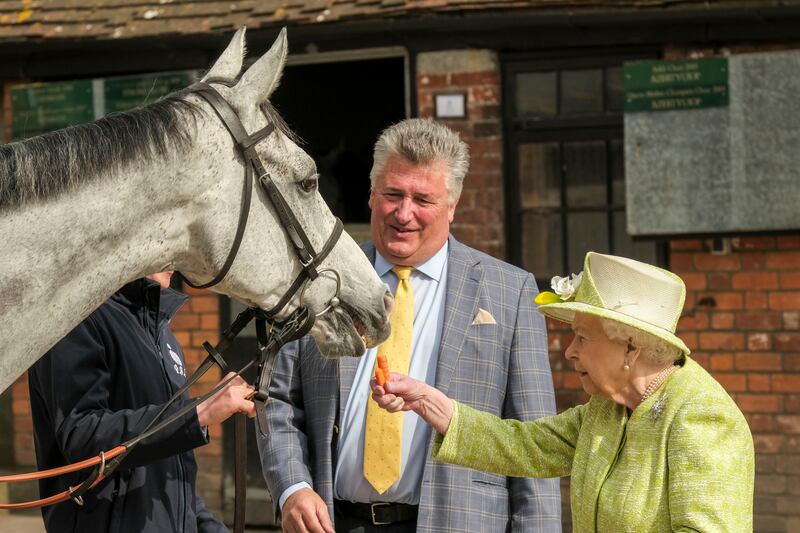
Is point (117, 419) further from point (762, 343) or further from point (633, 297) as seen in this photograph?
point (762, 343)

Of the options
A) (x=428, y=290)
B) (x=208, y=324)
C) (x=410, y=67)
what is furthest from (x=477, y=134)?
(x=428, y=290)

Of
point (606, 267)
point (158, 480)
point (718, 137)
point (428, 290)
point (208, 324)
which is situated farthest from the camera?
point (208, 324)

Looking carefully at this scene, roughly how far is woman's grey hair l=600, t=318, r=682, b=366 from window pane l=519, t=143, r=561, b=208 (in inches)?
172

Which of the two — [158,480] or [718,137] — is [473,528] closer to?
[158,480]

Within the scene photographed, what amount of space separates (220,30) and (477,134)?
1.77 metres

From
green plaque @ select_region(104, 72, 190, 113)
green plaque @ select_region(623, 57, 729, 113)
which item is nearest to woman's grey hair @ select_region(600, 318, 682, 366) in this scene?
green plaque @ select_region(623, 57, 729, 113)

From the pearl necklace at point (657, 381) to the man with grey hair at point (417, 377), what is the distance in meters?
0.66

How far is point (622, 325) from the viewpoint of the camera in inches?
111

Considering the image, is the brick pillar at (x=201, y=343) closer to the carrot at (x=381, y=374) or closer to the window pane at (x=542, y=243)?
the window pane at (x=542, y=243)

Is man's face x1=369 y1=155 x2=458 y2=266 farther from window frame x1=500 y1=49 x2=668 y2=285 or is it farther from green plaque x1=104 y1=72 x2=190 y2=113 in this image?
green plaque x1=104 y1=72 x2=190 y2=113

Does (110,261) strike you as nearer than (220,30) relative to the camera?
Yes

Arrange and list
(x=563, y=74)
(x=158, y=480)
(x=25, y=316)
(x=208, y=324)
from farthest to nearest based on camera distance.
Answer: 1. (x=208, y=324)
2. (x=563, y=74)
3. (x=158, y=480)
4. (x=25, y=316)

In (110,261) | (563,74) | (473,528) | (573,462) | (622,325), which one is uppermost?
(563,74)

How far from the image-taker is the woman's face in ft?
9.37
